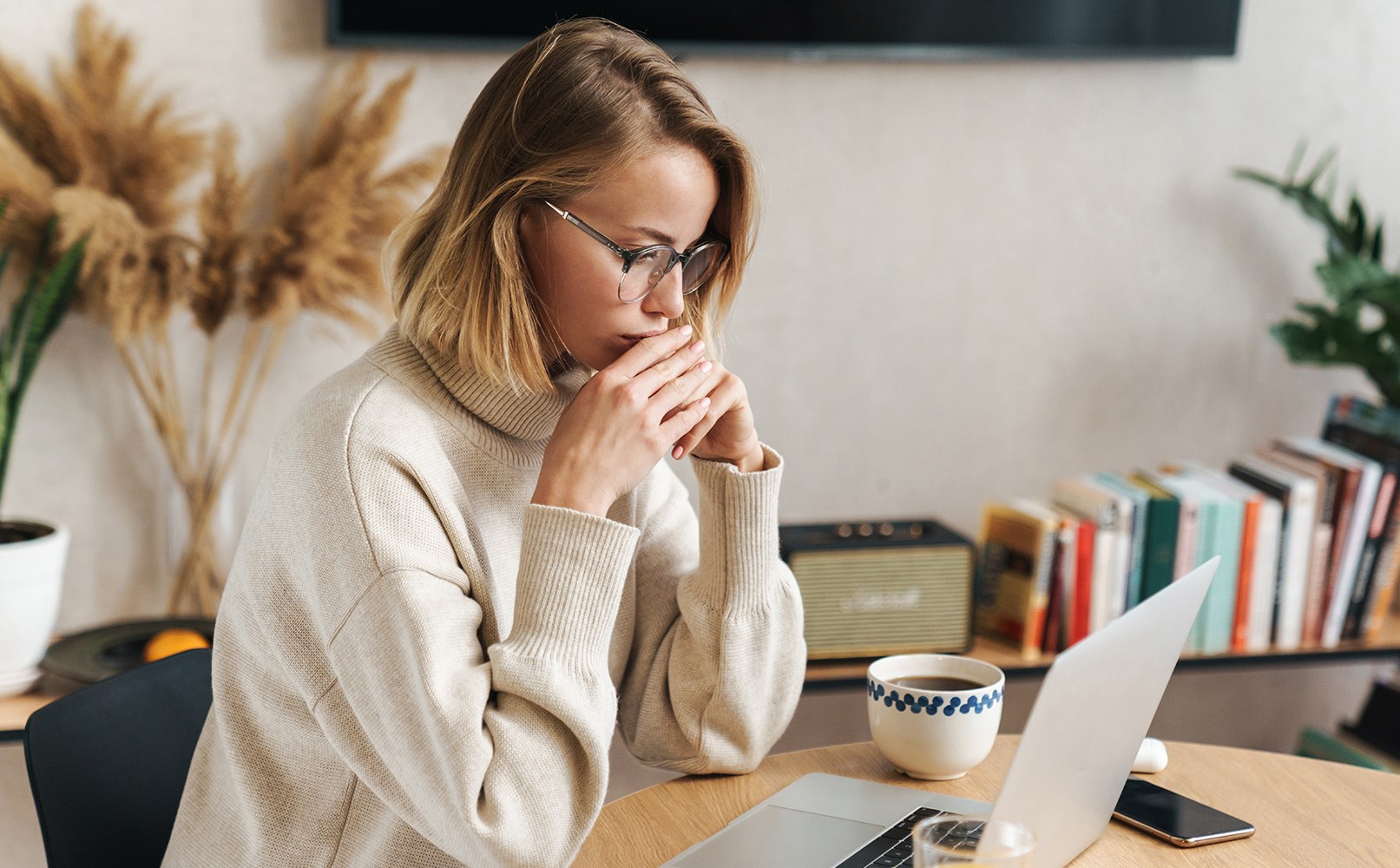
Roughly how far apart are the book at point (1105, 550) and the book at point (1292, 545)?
0.90 feet

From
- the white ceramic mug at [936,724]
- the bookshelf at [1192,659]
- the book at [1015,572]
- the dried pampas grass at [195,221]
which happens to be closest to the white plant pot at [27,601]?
the dried pampas grass at [195,221]

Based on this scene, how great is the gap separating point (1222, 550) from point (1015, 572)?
Result: 34 centimetres

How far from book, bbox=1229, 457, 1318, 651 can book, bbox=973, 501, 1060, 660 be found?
→ 1.29 ft

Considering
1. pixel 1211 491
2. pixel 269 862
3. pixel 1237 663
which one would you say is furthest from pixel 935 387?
pixel 269 862

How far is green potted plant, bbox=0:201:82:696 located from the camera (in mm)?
1684

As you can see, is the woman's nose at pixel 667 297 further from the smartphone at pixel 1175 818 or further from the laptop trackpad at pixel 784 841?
the smartphone at pixel 1175 818

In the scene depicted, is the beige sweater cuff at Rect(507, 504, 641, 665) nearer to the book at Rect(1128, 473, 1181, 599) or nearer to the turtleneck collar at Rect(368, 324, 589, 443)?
the turtleneck collar at Rect(368, 324, 589, 443)

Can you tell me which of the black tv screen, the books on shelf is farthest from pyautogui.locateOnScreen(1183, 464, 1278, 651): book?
the black tv screen

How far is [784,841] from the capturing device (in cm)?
101

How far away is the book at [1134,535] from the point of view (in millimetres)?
2016

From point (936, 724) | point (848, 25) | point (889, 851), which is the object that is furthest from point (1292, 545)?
point (889, 851)

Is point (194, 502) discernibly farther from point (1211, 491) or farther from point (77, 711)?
point (1211, 491)

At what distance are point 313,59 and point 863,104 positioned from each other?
2.90 feet

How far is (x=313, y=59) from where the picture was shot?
76.2 inches
